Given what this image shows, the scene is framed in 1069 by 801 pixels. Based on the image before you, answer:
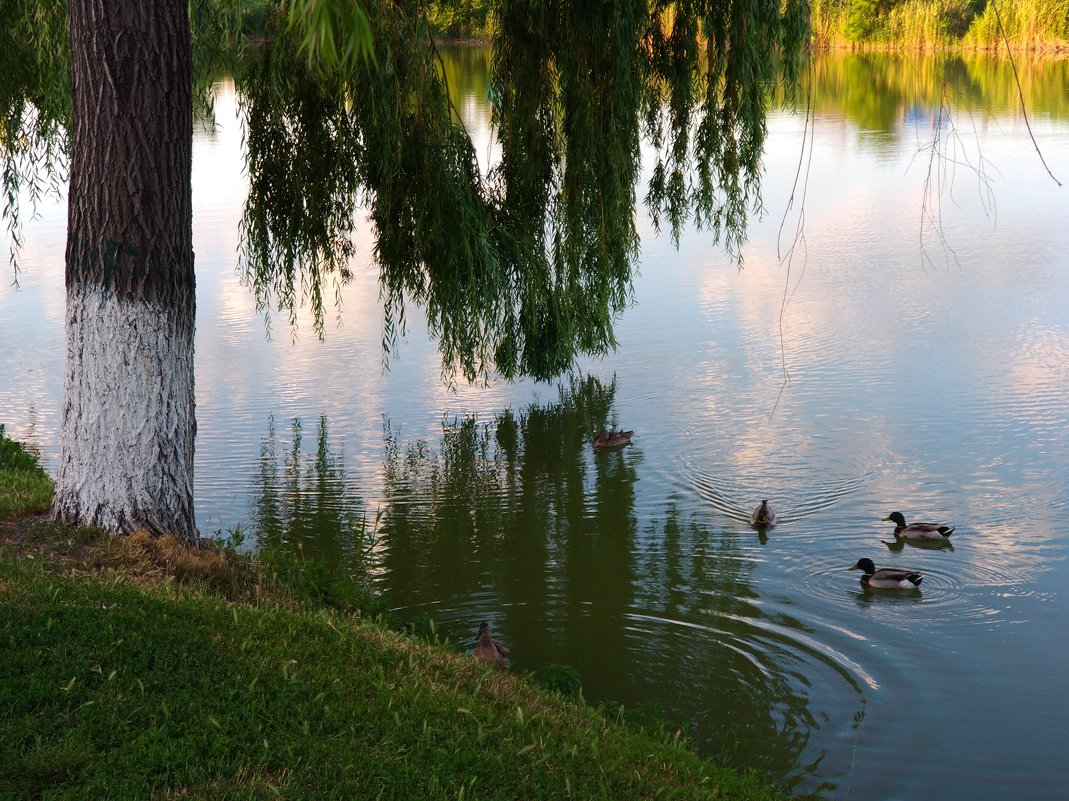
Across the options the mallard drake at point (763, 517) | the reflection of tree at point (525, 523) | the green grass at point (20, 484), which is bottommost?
the reflection of tree at point (525, 523)

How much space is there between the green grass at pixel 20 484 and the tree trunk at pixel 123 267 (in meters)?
0.49

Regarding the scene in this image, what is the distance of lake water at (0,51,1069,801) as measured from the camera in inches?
266

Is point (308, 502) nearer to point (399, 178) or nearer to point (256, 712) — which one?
point (399, 178)

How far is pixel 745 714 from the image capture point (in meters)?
6.59

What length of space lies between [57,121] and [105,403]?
4.37 meters

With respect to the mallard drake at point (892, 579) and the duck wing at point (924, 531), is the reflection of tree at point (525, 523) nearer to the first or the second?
the mallard drake at point (892, 579)

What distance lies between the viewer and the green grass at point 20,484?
6.67 meters

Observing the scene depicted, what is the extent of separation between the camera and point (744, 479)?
1050 cm

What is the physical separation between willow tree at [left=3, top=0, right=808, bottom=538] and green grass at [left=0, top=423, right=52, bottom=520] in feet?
1.36

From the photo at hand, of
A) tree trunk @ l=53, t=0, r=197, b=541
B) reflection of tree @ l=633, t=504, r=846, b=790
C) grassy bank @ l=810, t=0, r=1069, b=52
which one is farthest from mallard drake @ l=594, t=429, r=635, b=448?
tree trunk @ l=53, t=0, r=197, b=541

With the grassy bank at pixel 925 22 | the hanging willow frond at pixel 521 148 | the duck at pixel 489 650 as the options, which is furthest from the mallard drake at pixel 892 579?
the grassy bank at pixel 925 22

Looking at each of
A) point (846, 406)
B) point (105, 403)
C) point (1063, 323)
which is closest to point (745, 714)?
point (105, 403)

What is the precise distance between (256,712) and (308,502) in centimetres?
629

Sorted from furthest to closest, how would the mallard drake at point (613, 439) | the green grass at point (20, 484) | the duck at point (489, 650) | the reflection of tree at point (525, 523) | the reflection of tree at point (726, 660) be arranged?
the mallard drake at point (613, 439), the reflection of tree at point (525, 523), the duck at point (489, 650), the green grass at point (20, 484), the reflection of tree at point (726, 660)
